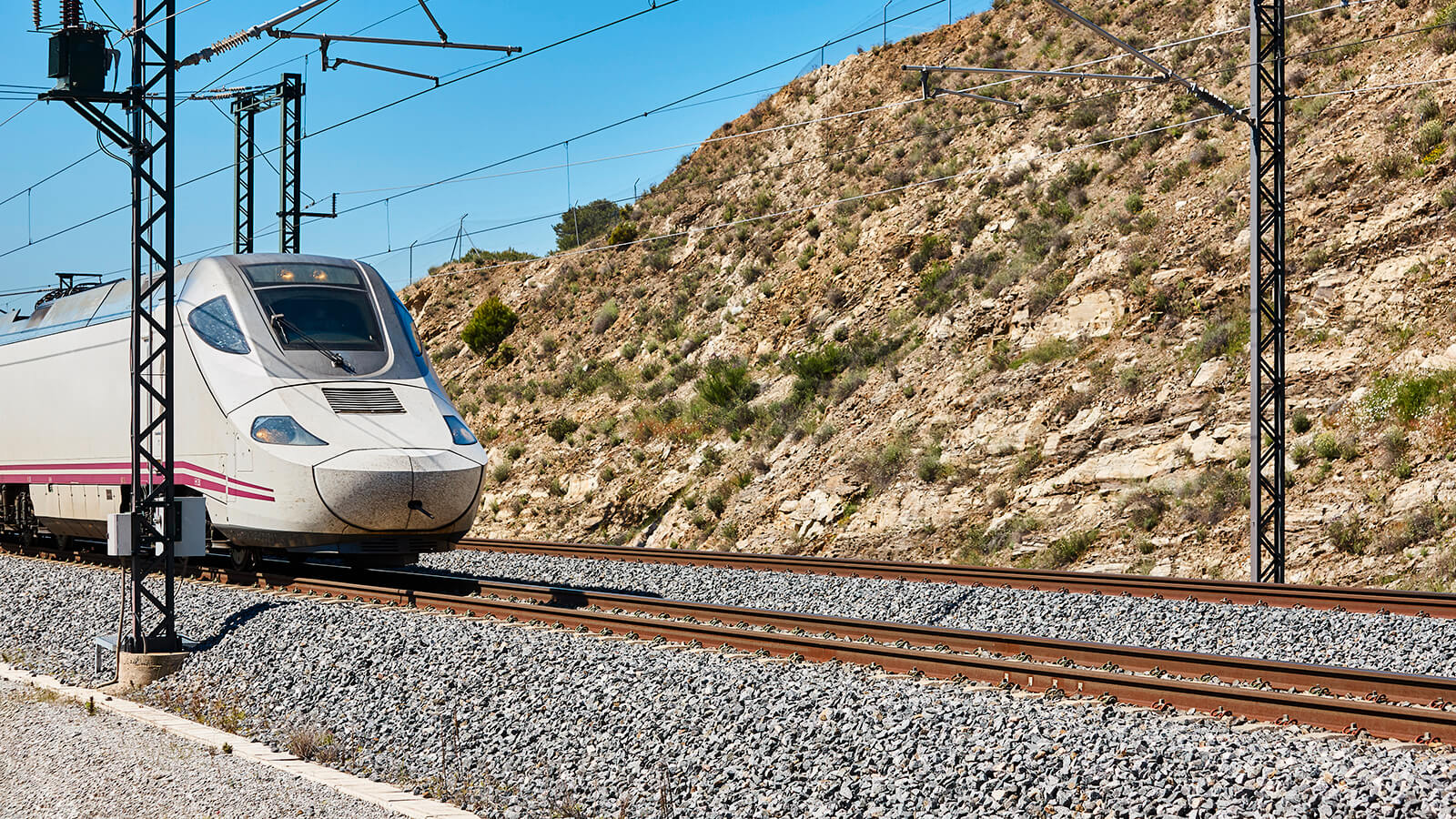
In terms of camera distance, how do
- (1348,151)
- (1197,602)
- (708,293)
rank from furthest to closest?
(708,293) < (1348,151) < (1197,602)

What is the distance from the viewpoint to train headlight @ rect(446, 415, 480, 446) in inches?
591

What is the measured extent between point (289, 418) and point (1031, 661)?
874cm

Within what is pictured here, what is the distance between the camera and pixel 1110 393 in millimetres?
23016

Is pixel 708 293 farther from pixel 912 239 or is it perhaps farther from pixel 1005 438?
pixel 1005 438

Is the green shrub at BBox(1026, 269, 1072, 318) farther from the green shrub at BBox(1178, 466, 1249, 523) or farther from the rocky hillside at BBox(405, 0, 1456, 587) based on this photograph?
the green shrub at BBox(1178, 466, 1249, 523)

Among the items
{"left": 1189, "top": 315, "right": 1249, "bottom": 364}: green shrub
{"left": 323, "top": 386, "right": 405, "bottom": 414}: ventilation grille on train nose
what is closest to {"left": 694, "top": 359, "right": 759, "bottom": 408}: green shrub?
{"left": 1189, "top": 315, "right": 1249, "bottom": 364}: green shrub

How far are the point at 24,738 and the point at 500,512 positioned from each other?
73.2 ft

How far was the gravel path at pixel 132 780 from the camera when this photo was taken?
740 cm

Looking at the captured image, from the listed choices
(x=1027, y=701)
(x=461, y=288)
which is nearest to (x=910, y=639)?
(x=1027, y=701)

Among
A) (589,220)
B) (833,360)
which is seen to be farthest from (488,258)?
(833,360)

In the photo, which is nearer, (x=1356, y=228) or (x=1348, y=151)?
(x=1356, y=228)

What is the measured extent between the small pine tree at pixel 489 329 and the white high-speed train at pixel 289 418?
26003 mm

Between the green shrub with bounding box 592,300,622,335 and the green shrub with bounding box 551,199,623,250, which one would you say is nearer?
the green shrub with bounding box 592,300,622,335

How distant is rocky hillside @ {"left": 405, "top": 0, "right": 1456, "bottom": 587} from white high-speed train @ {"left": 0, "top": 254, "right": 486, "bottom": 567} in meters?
10.4
